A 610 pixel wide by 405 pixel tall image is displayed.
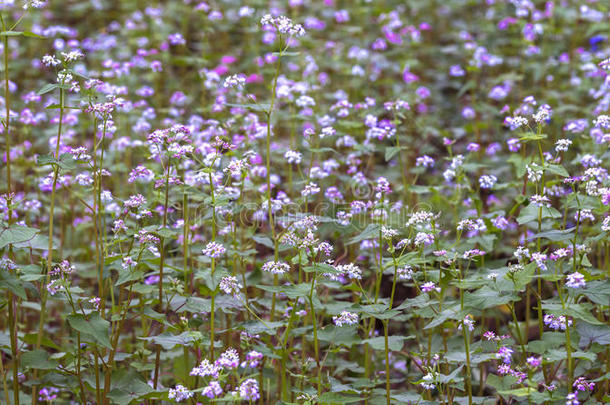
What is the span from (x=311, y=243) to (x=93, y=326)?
1017mm

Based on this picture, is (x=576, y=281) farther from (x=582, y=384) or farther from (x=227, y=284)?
(x=227, y=284)

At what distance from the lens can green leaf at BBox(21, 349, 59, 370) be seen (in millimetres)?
3047

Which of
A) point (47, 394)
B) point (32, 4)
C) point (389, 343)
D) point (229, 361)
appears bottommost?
point (47, 394)

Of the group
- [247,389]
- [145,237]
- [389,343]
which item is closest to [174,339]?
[145,237]

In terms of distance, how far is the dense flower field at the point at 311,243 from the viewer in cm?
298

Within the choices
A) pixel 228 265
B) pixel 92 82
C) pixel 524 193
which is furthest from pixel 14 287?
pixel 524 193

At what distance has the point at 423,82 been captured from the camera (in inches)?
310

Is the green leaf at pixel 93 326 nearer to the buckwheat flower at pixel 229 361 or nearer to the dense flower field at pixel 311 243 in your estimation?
the dense flower field at pixel 311 243

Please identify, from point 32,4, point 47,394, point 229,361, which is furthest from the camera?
point 47,394

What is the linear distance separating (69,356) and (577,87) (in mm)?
5189

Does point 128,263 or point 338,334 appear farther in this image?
point 338,334

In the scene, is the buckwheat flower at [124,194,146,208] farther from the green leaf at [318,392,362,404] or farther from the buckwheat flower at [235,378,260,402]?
the green leaf at [318,392,362,404]

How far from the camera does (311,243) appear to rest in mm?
2857

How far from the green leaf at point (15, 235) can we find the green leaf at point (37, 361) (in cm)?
59
